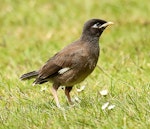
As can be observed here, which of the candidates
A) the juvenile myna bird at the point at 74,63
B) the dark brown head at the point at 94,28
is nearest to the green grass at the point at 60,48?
the juvenile myna bird at the point at 74,63

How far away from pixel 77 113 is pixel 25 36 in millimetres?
6995

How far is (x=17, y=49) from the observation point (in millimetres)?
12477

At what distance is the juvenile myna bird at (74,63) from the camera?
745cm


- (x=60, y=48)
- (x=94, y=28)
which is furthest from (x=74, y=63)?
(x=60, y=48)

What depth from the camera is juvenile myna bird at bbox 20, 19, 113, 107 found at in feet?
24.4

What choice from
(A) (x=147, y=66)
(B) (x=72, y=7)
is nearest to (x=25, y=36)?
(B) (x=72, y=7)

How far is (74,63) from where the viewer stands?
746cm

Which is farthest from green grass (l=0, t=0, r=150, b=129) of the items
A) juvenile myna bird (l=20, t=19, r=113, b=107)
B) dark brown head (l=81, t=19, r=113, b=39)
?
dark brown head (l=81, t=19, r=113, b=39)

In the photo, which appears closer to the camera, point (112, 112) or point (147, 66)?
point (112, 112)

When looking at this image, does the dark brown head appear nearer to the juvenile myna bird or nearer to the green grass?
the juvenile myna bird

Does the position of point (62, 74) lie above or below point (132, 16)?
above

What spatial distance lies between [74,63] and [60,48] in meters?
4.26

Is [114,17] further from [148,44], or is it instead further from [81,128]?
[81,128]

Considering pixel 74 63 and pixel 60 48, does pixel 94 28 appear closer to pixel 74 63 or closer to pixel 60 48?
pixel 74 63
